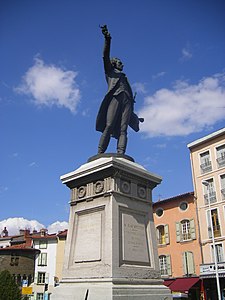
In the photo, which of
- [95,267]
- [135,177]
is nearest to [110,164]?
[135,177]

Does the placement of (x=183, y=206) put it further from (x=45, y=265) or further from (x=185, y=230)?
(x=45, y=265)

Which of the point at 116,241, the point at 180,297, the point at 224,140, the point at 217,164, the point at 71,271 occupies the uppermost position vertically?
the point at 224,140

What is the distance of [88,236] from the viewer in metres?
6.90

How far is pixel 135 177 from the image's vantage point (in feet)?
24.1

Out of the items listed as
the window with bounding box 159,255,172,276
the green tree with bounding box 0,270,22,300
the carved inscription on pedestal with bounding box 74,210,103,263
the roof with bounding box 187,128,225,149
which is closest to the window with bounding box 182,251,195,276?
the window with bounding box 159,255,172,276

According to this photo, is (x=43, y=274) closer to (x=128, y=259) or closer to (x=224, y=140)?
(x=224, y=140)

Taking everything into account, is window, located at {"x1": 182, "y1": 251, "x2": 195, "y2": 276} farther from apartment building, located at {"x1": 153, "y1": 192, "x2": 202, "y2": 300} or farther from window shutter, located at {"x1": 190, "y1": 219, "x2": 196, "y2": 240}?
window shutter, located at {"x1": 190, "y1": 219, "x2": 196, "y2": 240}

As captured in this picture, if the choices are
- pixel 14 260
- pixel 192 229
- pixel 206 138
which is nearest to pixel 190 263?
pixel 192 229

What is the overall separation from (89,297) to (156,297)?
132 centimetres

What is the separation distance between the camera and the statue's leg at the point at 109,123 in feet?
26.7

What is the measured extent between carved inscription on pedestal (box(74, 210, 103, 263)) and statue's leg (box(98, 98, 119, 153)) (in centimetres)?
169

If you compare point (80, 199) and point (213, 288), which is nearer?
point (80, 199)

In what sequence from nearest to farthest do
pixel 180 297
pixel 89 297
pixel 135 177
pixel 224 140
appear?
pixel 89 297, pixel 135 177, pixel 180 297, pixel 224 140

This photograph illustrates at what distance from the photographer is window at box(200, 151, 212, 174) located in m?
31.6
